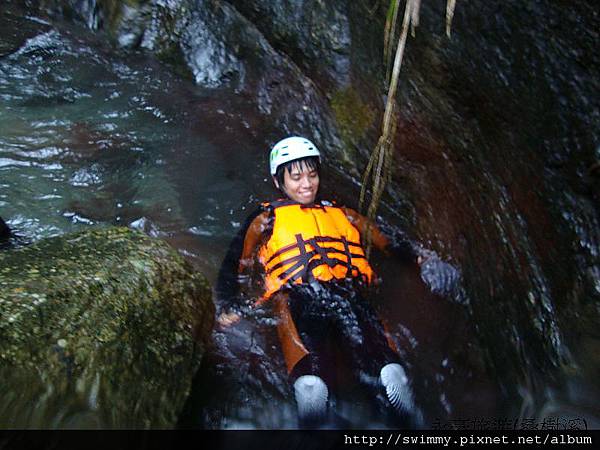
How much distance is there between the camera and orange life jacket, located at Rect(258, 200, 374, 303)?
3.71 m

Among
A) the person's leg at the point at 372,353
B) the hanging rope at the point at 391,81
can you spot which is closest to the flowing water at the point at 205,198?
the person's leg at the point at 372,353

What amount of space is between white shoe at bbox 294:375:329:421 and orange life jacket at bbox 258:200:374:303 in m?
0.87

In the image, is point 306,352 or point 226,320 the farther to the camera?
point 226,320

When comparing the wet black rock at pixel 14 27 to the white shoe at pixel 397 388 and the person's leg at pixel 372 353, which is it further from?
the white shoe at pixel 397 388

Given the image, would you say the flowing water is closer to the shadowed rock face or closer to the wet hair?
the shadowed rock face

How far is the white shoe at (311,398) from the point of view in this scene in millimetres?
2918

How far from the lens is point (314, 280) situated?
3658 millimetres

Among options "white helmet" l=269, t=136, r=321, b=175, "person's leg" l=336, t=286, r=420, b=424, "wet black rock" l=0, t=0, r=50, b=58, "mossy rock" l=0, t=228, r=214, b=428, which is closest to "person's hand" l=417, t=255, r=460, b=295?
"person's leg" l=336, t=286, r=420, b=424


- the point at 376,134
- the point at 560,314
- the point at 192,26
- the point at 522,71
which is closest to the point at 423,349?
the point at 560,314

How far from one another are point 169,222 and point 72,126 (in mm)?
2060

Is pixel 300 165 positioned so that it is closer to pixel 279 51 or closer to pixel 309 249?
pixel 309 249

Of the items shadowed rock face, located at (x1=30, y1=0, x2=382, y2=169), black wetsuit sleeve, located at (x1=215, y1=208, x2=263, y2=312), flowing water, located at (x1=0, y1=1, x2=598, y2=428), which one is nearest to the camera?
flowing water, located at (x1=0, y1=1, x2=598, y2=428)

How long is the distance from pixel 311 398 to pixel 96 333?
134 centimetres

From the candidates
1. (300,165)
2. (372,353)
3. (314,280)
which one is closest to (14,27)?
(300,165)
